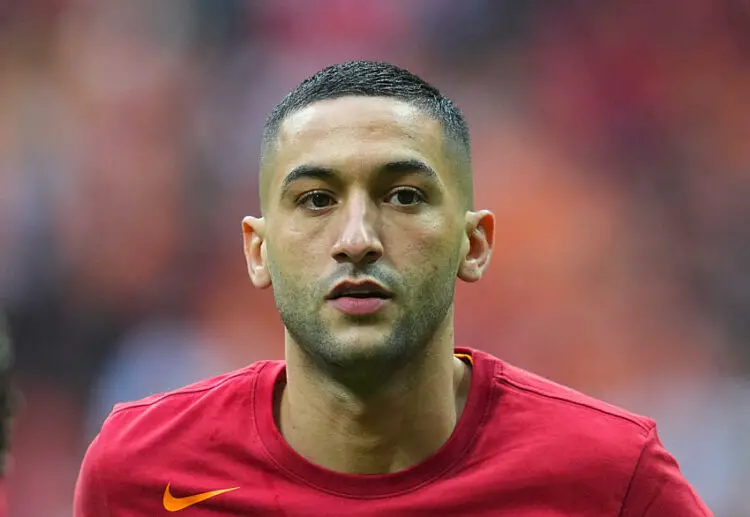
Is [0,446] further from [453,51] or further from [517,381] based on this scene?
[453,51]

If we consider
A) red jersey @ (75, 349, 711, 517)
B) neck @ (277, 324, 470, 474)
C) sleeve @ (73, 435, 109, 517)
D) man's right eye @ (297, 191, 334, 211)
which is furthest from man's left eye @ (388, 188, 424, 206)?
sleeve @ (73, 435, 109, 517)

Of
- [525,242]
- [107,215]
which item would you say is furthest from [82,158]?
[525,242]

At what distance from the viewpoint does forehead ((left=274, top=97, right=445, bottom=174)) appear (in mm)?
1634

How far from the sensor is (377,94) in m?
1.70

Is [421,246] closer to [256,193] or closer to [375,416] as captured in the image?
[375,416]

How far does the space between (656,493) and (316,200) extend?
0.81 m

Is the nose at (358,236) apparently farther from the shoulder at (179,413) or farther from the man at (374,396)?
the shoulder at (179,413)

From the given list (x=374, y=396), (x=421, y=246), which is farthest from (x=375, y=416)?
(x=421, y=246)

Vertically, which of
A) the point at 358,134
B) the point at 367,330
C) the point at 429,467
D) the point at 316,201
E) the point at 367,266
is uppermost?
the point at 358,134

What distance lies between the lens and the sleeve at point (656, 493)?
68.2 inches

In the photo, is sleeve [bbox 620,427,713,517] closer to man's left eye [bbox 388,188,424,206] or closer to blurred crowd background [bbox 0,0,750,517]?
man's left eye [bbox 388,188,424,206]

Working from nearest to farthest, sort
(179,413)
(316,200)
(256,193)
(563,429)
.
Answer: (316,200) → (563,429) → (179,413) → (256,193)

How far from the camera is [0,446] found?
2.79 metres

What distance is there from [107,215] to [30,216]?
0.83ft
